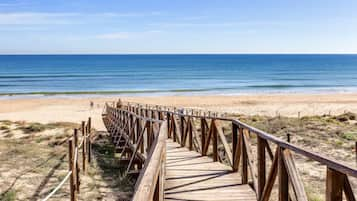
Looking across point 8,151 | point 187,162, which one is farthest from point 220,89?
point 187,162

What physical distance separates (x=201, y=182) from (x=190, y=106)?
3230 cm

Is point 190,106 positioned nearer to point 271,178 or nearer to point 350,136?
point 350,136

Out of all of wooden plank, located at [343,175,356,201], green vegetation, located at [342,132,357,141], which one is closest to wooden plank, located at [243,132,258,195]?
wooden plank, located at [343,175,356,201]

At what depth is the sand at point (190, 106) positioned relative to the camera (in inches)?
1282

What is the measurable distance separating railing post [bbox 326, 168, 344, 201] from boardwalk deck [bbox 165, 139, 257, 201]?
7.85 ft

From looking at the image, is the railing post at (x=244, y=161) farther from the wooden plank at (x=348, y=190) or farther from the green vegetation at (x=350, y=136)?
the green vegetation at (x=350, y=136)

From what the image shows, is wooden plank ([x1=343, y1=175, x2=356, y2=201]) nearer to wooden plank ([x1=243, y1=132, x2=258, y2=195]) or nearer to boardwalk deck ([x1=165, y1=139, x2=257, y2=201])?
boardwalk deck ([x1=165, y1=139, x2=257, y2=201])

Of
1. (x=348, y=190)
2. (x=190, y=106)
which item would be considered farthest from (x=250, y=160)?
(x=190, y=106)

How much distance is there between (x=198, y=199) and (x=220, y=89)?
51.9 metres

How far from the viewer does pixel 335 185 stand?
353 centimetres

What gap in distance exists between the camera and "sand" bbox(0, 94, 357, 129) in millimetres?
32562

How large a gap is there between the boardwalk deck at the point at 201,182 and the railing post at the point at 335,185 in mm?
2393

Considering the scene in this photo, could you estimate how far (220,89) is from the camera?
5734 centimetres

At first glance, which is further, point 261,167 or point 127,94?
point 127,94
